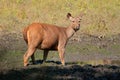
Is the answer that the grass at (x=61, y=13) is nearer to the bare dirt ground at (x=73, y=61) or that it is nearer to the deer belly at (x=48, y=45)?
the bare dirt ground at (x=73, y=61)

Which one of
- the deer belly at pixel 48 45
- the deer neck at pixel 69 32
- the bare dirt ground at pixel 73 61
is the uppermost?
the deer neck at pixel 69 32

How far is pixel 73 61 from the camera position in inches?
829

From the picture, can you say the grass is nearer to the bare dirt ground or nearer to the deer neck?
the bare dirt ground

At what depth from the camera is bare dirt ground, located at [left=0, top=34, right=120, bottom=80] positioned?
13.1 m

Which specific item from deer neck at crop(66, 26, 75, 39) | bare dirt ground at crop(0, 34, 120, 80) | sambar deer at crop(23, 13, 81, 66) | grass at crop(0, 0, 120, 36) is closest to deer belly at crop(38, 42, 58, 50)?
sambar deer at crop(23, 13, 81, 66)

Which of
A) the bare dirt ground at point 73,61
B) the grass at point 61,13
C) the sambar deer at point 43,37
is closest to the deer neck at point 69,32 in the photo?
the sambar deer at point 43,37

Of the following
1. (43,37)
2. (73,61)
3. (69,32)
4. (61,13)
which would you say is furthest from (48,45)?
(61,13)

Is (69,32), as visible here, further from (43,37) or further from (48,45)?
(43,37)

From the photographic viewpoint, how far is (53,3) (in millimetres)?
33562

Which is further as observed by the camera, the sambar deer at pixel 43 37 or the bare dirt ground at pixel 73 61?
the sambar deer at pixel 43 37

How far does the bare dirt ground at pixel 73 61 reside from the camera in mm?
13055

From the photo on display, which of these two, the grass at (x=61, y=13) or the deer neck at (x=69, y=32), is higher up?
the deer neck at (x=69, y=32)

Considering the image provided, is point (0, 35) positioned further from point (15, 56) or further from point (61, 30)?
point (61, 30)

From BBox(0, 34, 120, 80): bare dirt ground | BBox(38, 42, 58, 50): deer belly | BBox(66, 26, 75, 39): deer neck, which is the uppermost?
BBox(66, 26, 75, 39): deer neck
